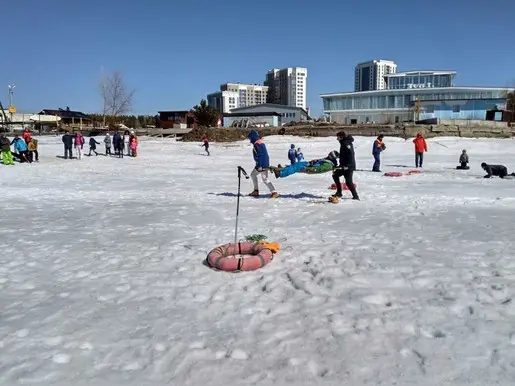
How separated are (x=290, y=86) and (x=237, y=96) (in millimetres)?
25410

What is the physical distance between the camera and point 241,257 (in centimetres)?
591

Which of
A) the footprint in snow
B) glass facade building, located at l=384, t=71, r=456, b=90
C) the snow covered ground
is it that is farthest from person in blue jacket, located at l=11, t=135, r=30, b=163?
glass facade building, located at l=384, t=71, r=456, b=90

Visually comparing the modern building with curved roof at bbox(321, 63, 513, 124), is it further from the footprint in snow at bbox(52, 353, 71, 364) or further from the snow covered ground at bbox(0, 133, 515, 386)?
the footprint in snow at bbox(52, 353, 71, 364)

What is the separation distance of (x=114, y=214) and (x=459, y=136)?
39.8m

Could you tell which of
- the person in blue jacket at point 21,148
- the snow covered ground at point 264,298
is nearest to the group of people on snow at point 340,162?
the snow covered ground at point 264,298

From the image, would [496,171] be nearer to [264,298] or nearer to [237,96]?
[264,298]

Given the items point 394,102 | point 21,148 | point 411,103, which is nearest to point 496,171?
point 21,148

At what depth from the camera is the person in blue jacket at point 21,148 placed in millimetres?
23234

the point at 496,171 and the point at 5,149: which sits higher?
the point at 5,149

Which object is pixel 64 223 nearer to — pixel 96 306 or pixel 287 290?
pixel 96 306

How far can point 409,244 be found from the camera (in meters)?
6.53

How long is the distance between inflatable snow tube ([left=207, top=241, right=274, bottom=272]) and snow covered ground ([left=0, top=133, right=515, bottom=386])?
0.13m

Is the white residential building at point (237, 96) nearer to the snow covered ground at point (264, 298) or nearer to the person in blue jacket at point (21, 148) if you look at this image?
the person in blue jacket at point (21, 148)

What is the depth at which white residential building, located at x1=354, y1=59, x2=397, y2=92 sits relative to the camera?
153 meters
